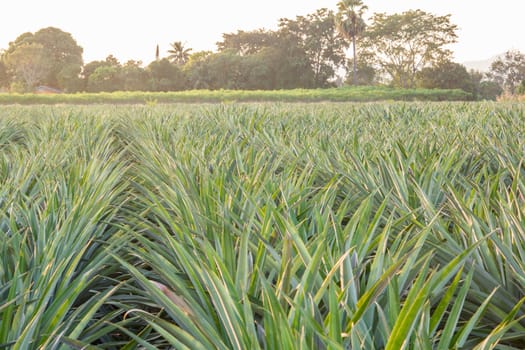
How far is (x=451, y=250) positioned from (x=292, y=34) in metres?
38.3

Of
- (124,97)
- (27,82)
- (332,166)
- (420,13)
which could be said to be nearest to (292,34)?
(420,13)

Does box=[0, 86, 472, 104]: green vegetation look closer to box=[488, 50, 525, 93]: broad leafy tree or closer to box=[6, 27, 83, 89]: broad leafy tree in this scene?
box=[6, 27, 83, 89]: broad leafy tree

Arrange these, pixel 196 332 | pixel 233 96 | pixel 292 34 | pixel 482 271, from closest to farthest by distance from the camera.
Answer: pixel 196 332 → pixel 482 271 → pixel 233 96 → pixel 292 34

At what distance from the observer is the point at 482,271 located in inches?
31.6

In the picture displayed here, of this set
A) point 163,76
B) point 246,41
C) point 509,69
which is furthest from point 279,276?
point 509,69

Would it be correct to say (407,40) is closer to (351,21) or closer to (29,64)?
(351,21)

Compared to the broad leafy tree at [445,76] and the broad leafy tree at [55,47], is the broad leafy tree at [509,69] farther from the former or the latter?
the broad leafy tree at [55,47]

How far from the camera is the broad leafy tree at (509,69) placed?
44625 mm

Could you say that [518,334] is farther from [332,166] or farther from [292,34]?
[292,34]

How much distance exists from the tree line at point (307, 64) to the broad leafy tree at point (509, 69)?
8072 millimetres

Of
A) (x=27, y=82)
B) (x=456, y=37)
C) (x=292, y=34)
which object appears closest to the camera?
(x=456, y=37)

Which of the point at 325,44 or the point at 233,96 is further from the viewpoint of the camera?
the point at 325,44

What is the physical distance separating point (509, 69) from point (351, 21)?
2001cm

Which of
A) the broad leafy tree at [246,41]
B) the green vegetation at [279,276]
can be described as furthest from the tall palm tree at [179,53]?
the green vegetation at [279,276]
